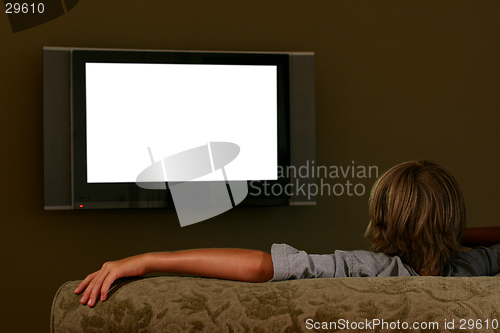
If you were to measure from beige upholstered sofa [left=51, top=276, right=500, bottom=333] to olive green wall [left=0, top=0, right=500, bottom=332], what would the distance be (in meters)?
1.63

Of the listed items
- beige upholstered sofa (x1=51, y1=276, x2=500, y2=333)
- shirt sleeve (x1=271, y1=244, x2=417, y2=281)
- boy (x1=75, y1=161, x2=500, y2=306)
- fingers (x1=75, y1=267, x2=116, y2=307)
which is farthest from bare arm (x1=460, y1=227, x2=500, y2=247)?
fingers (x1=75, y1=267, x2=116, y2=307)

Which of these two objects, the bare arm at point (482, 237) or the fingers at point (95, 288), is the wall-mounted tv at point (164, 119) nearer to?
the bare arm at point (482, 237)

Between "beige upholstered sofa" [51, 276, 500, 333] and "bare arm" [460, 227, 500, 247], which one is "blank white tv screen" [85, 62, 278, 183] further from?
"beige upholstered sofa" [51, 276, 500, 333]

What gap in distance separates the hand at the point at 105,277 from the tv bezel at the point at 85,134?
54.1 inches

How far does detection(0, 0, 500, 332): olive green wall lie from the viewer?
7.15ft

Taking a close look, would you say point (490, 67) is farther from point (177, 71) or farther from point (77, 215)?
point (77, 215)

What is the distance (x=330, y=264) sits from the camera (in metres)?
0.83

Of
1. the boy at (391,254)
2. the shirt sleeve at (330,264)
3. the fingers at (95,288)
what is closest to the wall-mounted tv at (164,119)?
the boy at (391,254)

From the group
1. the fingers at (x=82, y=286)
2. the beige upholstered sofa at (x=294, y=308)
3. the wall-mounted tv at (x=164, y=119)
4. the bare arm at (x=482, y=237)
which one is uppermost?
the wall-mounted tv at (x=164, y=119)

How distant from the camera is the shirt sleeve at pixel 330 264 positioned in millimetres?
773

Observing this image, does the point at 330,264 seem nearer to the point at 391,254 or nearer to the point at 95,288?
the point at 391,254

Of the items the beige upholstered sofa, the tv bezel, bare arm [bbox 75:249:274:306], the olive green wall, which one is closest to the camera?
the beige upholstered sofa

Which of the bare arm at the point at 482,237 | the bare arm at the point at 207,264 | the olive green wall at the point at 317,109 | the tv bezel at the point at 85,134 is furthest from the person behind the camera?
the olive green wall at the point at 317,109

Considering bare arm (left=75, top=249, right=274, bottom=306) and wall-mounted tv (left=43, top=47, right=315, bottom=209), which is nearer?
bare arm (left=75, top=249, right=274, bottom=306)
